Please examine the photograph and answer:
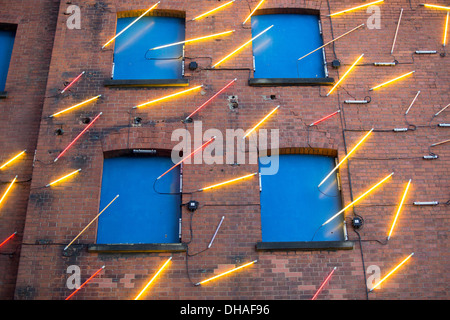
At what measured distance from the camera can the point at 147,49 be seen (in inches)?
384

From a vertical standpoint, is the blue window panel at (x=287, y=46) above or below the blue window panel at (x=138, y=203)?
above

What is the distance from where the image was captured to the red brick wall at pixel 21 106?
27.2 feet

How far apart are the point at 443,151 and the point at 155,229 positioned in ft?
18.1

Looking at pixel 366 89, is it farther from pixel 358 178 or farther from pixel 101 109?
pixel 101 109

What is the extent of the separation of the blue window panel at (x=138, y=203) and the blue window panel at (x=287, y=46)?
2879 millimetres

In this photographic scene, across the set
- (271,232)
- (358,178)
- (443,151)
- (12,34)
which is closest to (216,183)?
(271,232)

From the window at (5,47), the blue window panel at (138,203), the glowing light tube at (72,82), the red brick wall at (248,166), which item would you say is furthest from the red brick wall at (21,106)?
the blue window panel at (138,203)

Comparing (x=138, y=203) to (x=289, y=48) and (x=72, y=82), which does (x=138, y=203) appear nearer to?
(x=72, y=82)

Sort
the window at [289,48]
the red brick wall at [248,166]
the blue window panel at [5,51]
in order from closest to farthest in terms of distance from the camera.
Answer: the red brick wall at [248,166]
the window at [289,48]
the blue window panel at [5,51]

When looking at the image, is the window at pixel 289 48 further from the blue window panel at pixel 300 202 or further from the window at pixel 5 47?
the window at pixel 5 47

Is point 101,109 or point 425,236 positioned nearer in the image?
point 425,236

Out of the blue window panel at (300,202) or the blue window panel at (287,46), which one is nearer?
the blue window panel at (300,202)

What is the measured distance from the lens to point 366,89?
9.23 meters

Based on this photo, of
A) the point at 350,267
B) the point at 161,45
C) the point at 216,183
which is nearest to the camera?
the point at 350,267
